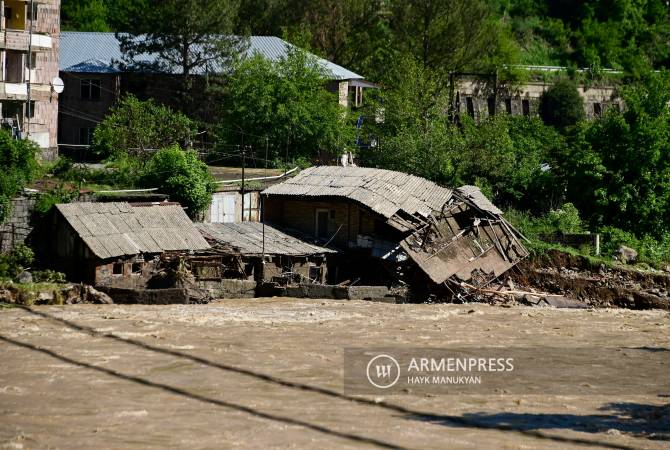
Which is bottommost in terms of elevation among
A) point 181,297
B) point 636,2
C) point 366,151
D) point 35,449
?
point 35,449

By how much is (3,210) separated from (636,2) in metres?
65.0

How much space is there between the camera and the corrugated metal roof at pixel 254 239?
42156 millimetres

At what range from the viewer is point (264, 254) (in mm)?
41906

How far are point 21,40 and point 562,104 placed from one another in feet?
128

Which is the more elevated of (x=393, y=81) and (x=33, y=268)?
(x=393, y=81)

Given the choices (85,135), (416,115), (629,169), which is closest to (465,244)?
(629,169)

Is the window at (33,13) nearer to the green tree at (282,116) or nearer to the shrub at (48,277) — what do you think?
the green tree at (282,116)

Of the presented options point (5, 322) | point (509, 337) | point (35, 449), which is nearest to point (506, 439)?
point (35, 449)

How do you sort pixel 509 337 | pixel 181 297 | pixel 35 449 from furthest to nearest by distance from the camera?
1. pixel 181 297
2. pixel 509 337
3. pixel 35 449

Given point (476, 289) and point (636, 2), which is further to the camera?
point (636, 2)

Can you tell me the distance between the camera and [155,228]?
4078 cm

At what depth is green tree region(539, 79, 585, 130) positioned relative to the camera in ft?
266

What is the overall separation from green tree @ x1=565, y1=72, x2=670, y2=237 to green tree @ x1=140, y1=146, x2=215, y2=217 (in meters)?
16.8

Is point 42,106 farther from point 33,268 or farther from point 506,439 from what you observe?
point 506,439
